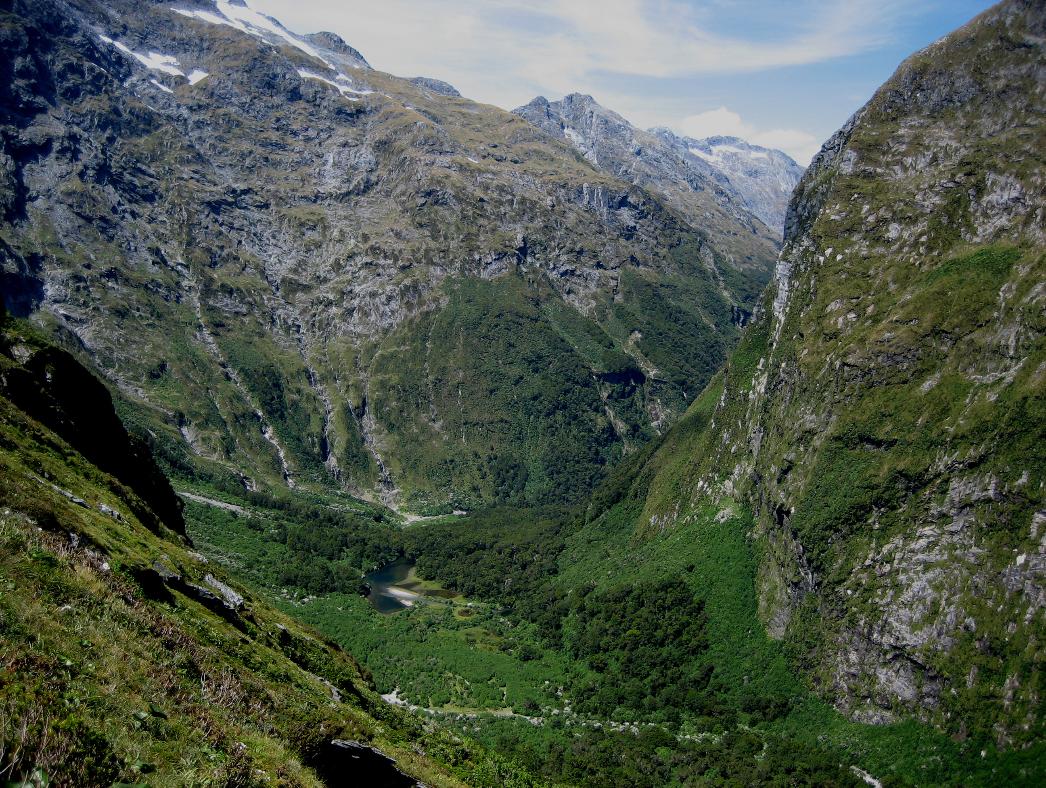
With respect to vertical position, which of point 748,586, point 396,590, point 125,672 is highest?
point 125,672

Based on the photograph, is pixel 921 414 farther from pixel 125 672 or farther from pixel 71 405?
pixel 71 405

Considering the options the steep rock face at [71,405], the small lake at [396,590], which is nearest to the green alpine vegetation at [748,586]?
the steep rock face at [71,405]

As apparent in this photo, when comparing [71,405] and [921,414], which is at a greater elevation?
[921,414]

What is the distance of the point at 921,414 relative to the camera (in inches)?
3369

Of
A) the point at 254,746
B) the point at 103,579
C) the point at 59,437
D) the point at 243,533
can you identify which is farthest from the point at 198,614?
the point at 243,533

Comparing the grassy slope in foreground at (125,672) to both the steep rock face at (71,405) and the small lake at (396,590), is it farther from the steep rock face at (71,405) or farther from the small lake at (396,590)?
the small lake at (396,590)

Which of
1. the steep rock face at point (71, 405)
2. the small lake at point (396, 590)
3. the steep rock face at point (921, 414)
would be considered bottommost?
the small lake at point (396, 590)

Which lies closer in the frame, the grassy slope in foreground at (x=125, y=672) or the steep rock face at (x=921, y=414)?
the grassy slope in foreground at (x=125, y=672)

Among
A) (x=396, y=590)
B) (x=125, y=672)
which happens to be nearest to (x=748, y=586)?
(x=396, y=590)

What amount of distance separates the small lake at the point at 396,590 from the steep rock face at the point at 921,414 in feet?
288

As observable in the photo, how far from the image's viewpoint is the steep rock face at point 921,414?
69500 millimetres

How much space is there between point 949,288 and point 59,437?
108 m

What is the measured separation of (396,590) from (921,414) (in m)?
142

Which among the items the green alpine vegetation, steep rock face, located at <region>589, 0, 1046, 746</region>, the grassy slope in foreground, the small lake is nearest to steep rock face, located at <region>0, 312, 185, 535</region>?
the green alpine vegetation
